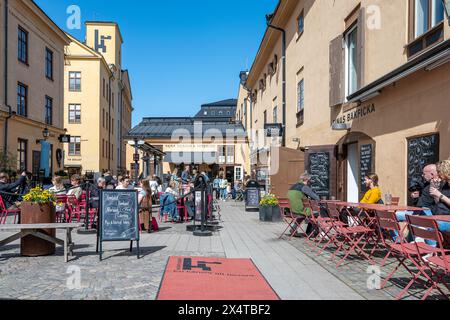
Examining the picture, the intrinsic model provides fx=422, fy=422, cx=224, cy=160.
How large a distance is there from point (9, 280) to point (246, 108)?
107ft

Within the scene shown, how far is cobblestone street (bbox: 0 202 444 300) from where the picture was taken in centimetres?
510

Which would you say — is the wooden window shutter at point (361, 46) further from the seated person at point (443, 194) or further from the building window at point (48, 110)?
the building window at point (48, 110)

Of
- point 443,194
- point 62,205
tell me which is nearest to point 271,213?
point 62,205

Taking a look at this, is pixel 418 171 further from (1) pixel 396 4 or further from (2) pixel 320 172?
(2) pixel 320 172

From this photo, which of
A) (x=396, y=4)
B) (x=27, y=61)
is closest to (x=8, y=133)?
(x=27, y=61)

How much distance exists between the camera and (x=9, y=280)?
18.4ft

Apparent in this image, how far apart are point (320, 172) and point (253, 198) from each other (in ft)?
17.4

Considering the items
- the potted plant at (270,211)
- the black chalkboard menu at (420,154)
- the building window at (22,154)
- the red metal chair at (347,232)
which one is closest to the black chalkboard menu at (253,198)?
the potted plant at (270,211)

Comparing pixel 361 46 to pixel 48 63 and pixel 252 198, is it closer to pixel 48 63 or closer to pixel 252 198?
pixel 252 198

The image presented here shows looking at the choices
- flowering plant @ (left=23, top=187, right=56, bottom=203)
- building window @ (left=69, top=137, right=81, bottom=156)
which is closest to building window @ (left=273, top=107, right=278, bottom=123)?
flowering plant @ (left=23, top=187, right=56, bottom=203)

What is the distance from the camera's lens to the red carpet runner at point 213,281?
16.4 feet

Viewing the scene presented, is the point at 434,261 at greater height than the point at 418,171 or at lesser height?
lesser

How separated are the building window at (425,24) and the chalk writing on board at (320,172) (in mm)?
4738

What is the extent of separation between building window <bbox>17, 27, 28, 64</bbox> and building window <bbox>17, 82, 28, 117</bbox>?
1327 millimetres
